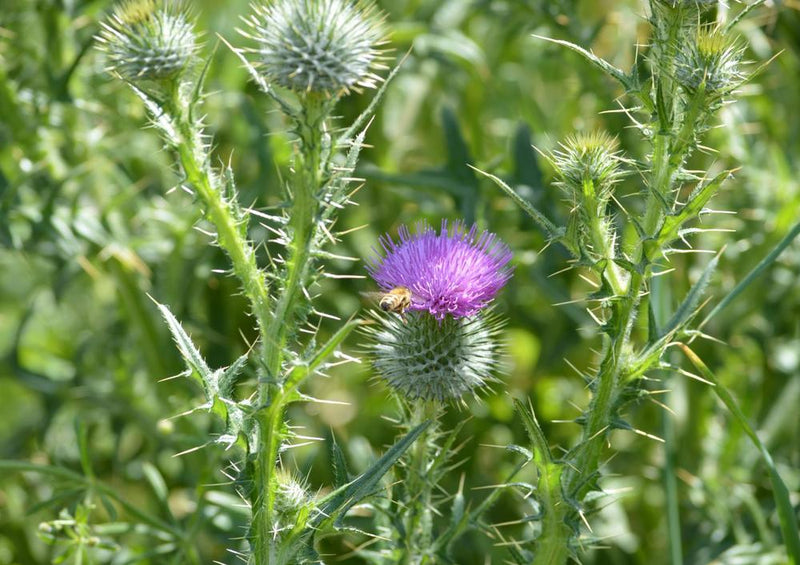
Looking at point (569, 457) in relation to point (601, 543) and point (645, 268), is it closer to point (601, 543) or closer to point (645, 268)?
point (645, 268)

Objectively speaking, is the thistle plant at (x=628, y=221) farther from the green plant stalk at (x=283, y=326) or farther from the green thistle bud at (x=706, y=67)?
the green plant stalk at (x=283, y=326)

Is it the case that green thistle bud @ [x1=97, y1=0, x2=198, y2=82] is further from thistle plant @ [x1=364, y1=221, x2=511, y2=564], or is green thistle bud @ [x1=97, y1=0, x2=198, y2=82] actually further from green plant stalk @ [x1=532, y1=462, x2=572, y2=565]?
green plant stalk @ [x1=532, y1=462, x2=572, y2=565]

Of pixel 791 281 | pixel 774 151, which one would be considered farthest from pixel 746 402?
pixel 774 151

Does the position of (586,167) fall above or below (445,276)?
above

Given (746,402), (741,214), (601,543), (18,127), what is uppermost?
(18,127)

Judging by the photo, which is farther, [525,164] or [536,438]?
[525,164]

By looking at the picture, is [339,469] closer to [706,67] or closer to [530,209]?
[530,209]

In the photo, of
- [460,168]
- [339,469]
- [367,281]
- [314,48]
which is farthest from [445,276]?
[367,281]
